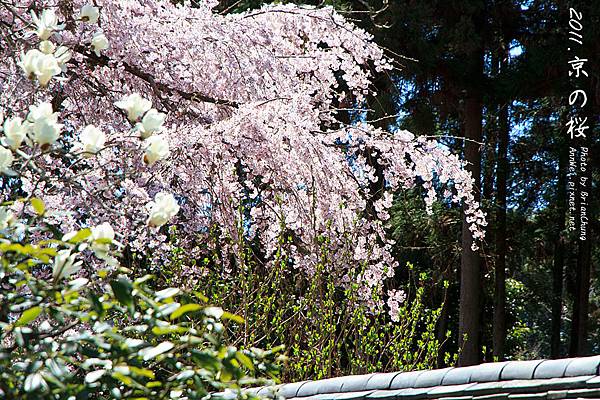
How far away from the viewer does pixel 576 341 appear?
10789 millimetres

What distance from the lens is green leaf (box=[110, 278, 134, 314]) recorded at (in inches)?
51.7

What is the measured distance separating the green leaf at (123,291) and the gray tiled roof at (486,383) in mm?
804

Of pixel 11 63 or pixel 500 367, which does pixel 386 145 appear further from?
pixel 500 367

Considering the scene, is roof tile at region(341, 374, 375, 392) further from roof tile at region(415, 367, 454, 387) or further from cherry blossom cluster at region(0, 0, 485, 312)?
cherry blossom cluster at region(0, 0, 485, 312)

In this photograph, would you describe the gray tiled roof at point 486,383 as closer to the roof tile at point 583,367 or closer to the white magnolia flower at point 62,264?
the roof tile at point 583,367

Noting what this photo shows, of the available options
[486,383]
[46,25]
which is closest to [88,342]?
[46,25]

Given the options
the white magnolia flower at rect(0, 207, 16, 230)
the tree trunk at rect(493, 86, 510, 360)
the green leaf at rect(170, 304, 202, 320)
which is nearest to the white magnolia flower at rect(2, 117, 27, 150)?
the white magnolia flower at rect(0, 207, 16, 230)

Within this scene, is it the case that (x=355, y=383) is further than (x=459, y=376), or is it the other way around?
(x=355, y=383)

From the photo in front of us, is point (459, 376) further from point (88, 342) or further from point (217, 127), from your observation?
point (217, 127)

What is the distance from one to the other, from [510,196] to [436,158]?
804 cm

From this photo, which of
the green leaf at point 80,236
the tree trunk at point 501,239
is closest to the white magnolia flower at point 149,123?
the green leaf at point 80,236

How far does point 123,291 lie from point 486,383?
130 centimetres

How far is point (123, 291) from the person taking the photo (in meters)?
1.32

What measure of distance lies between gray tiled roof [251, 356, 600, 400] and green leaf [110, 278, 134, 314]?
80cm
